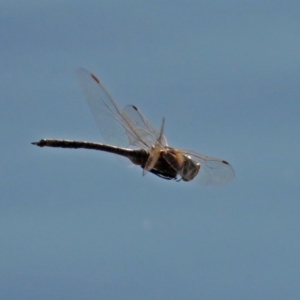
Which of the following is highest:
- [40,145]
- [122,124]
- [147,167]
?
[122,124]

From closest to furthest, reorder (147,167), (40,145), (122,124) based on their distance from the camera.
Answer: (40,145), (147,167), (122,124)

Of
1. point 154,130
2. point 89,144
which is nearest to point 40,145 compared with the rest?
point 89,144

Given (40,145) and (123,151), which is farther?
(123,151)

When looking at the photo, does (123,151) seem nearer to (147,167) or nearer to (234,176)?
(147,167)
